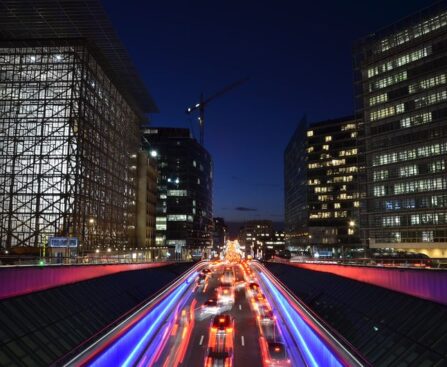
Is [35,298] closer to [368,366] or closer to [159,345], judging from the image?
[159,345]

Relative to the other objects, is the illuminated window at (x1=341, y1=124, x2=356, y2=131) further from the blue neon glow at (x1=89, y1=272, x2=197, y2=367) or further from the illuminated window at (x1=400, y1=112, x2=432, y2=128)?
the blue neon glow at (x1=89, y1=272, x2=197, y2=367)

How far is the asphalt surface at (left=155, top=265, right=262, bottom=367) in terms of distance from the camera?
28.1 metres

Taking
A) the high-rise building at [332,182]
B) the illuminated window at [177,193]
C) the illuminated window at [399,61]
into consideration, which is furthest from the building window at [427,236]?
the illuminated window at [177,193]

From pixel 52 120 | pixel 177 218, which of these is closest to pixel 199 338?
pixel 52 120

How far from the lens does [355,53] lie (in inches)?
3930

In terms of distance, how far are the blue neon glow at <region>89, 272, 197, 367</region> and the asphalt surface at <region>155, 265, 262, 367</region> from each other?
1279 millimetres

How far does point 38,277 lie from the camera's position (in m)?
23.6

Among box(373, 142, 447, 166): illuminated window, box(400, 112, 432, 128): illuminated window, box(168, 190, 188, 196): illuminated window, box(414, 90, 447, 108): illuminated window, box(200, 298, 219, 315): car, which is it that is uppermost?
box(414, 90, 447, 108): illuminated window

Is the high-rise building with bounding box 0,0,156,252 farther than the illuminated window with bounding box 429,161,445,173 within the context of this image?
No

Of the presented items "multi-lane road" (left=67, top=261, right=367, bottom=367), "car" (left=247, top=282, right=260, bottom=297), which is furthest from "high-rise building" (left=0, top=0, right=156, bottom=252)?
"multi-lane road" (left=67, top=261, right=367, bottom=367)

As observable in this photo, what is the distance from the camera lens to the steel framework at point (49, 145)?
68.5 meters

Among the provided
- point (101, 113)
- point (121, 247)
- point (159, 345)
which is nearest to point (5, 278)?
point (159, 345)

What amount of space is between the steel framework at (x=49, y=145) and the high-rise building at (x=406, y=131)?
55826mm

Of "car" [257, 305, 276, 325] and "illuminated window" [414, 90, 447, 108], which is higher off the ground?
→ "illuminated window" [414, 90, 447, 108]
